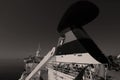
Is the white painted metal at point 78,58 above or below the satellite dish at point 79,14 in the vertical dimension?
below

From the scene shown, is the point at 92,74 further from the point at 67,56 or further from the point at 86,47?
the point at 86,47

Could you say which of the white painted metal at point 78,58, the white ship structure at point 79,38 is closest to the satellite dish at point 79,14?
the white ship structure at point 79,38

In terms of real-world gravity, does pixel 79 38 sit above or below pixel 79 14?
below

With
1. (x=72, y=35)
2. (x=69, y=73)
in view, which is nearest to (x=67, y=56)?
(x=72, y=35)

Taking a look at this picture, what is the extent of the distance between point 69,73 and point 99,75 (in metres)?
5.76

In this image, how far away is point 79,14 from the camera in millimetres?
8422

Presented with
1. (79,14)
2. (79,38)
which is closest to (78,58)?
(79,38)

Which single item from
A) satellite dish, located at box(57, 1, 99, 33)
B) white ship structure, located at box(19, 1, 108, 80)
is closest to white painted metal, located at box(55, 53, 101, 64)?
white ship structure, located at box(19, 1, 108, 80)

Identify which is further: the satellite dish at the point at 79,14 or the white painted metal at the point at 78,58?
the white painted metal at the point at 78,58

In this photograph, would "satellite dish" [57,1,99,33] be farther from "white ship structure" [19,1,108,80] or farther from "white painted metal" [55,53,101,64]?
"white painted metal" [55,53,101,64]

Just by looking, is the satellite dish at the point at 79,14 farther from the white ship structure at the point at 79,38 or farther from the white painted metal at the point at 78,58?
the white painted metal at the point at 78,58

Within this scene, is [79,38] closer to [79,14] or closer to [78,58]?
[79,14]

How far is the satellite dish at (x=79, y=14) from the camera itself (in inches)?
324

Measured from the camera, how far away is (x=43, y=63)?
13.2 metres
